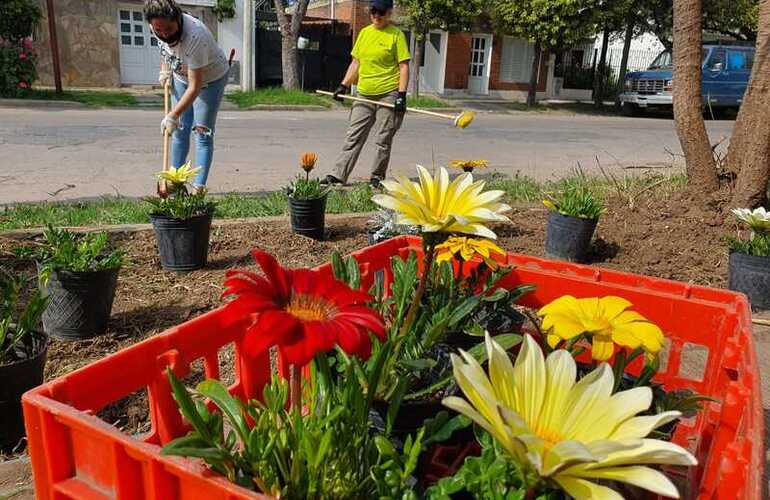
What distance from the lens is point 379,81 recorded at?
21.6ft

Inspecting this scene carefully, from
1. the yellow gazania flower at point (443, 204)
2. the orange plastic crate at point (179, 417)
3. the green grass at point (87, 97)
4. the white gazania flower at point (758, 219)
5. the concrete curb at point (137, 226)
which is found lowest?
the concrete curb at point (137, 226)

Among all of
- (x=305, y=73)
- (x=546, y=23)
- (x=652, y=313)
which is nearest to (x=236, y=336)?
(x=652, y=313)

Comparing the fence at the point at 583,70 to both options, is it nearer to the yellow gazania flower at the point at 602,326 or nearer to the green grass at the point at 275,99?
the green grass at the point at 275,99

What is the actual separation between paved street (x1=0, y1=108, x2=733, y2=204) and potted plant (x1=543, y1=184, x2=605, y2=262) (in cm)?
362


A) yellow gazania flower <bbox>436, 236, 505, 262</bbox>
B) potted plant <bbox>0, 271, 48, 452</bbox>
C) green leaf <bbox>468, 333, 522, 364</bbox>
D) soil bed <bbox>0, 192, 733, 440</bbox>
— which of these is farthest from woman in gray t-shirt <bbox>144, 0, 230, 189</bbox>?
green leaf <bbox>468, 333, 522, 364</bbox>

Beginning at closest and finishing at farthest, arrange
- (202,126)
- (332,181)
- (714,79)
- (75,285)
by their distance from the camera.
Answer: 1. (75,285)
2. (202,126)
3. (332,181)
4. (714,79)

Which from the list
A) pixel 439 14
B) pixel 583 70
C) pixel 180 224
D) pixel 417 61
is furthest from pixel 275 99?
pixel 583 70

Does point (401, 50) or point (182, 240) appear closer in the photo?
point (182, 240)

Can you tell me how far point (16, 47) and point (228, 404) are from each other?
1750cm

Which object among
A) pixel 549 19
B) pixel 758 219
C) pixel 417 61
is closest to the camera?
pixel 758 219

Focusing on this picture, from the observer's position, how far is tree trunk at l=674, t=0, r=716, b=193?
500 centimetres

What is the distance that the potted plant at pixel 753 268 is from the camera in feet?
12.8

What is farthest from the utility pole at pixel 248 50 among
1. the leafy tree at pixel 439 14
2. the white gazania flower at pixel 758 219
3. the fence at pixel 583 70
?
the white gazania flower at pixel 758 219

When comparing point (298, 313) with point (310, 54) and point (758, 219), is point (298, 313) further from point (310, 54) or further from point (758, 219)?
point (310, 54)
